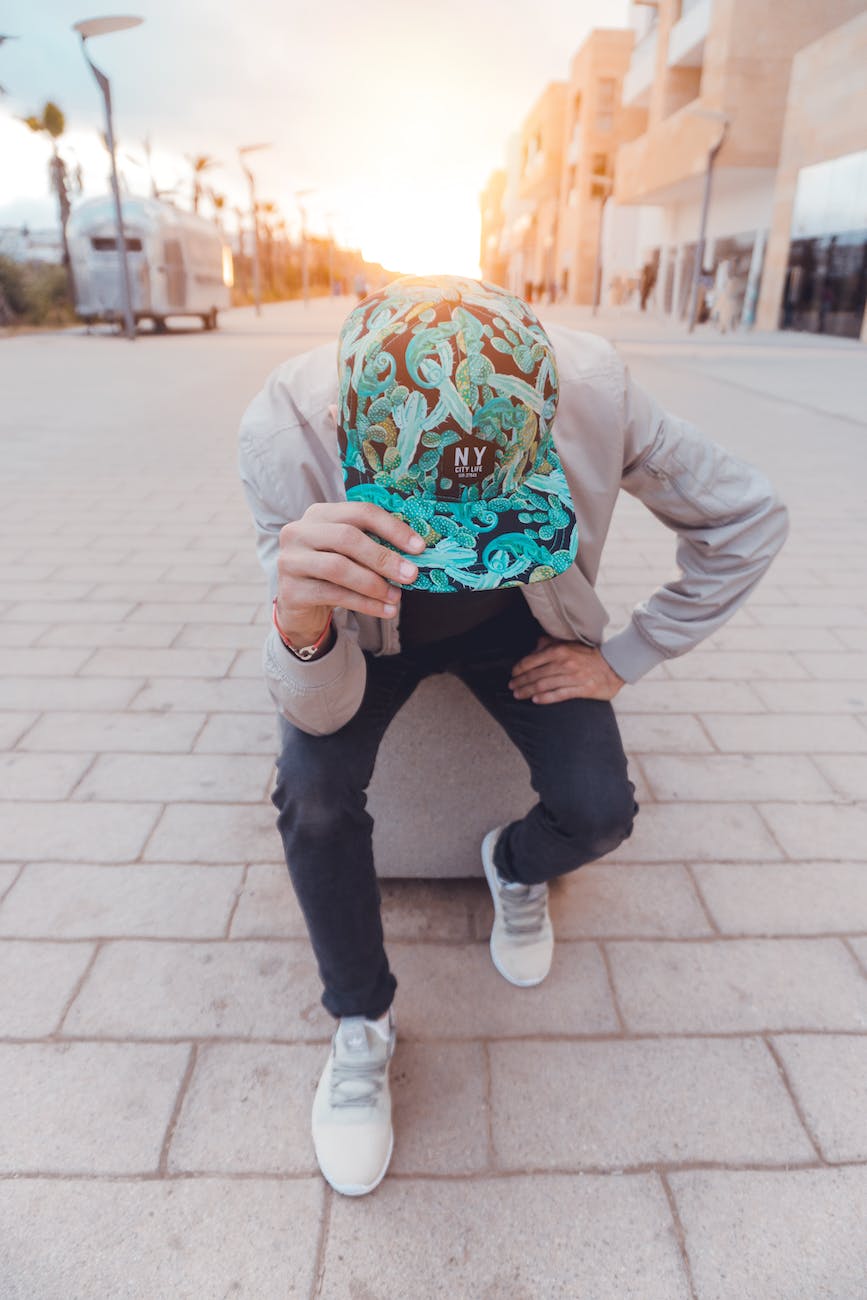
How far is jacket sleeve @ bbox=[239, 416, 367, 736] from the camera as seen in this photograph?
163 cm

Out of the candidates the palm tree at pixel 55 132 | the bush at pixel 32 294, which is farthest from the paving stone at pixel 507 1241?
the palm tree at pixel 55 132

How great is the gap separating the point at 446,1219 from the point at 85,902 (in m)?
1.19

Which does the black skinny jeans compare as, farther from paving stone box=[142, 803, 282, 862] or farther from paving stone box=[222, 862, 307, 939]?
paving stone box=[142, 803, 282, 862]

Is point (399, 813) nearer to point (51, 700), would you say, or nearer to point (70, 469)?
point (51, 700)

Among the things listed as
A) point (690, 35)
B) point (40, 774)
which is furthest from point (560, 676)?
point (690, 35)

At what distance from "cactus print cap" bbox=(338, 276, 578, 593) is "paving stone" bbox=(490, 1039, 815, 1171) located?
0.99 metres

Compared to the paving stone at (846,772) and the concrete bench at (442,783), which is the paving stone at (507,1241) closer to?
the concrete bench at (442,783)

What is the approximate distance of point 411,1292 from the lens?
1.42m

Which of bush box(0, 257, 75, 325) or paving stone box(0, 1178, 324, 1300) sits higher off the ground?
bush box(0, 257, 75, 325)

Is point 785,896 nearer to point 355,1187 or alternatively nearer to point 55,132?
point 355,1187

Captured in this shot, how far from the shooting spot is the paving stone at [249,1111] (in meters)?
1.63

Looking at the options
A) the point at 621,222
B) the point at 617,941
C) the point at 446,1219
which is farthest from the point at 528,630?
the point at 621,222

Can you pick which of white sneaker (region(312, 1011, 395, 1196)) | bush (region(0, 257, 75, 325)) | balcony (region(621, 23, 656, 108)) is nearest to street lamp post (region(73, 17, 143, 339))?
bush (region(0, 257, 75, 325))

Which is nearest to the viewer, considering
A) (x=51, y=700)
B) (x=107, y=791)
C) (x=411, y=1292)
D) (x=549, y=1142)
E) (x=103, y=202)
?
(x=411, y=1292)
